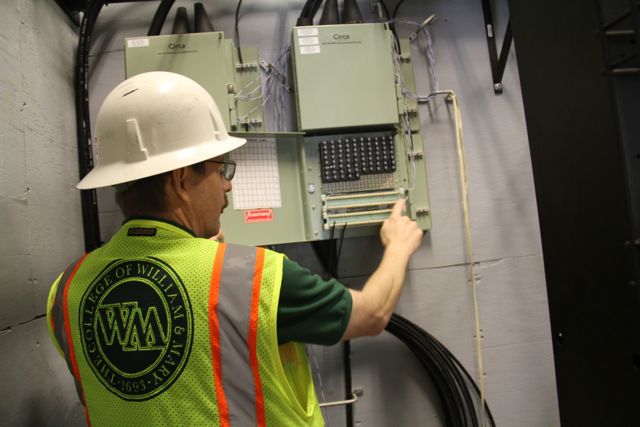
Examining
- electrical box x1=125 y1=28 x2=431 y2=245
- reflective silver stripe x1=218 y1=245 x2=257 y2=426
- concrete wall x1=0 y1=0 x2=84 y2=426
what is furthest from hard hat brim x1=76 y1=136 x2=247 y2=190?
electrical box x1=125 y1=28 x2=431 y2=245

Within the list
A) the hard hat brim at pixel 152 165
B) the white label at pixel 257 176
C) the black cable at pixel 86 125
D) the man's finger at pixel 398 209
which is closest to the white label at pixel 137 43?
the black cable at pixel 86 125

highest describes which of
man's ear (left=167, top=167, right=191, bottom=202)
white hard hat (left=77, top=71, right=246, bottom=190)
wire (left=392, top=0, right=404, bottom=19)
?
wire (left=392, top=0, right=404, bottom=19)

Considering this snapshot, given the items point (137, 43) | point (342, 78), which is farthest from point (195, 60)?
point (342, 78)

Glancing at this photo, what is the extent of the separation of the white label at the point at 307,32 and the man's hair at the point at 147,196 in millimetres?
834

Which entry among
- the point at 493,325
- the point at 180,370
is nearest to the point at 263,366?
the point at 180,370

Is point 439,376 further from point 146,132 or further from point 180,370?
point 146,132

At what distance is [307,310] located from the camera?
2.49 ft

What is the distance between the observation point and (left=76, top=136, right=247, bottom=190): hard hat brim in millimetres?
822

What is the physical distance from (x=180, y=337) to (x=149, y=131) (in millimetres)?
416

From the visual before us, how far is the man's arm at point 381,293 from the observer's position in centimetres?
83

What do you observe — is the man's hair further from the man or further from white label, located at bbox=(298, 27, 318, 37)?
white label, located at bbox=(298, 27, 318, 37)

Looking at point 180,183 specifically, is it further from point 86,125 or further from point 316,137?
point 86,125

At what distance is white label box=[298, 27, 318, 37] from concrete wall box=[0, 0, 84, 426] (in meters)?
0.84

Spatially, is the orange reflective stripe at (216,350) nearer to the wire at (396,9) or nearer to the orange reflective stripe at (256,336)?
the orange reflective stripe at (256,336)
